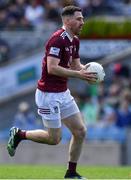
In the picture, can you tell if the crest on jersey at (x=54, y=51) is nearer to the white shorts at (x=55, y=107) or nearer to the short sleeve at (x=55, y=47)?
the short sleeve at (x=55, y=47)

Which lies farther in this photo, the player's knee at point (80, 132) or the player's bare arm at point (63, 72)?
the player's knee at point (80, 132)

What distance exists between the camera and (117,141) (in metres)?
22.1

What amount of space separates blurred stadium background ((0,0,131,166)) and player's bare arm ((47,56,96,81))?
8309mm

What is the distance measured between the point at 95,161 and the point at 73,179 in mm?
8314

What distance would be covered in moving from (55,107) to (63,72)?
1.96 ft

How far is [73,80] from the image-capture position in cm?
2702

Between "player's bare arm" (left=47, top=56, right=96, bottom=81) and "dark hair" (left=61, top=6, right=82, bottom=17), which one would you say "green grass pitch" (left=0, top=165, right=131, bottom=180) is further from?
"dark hair" (left=61, top=6, right=82, bottom=17)

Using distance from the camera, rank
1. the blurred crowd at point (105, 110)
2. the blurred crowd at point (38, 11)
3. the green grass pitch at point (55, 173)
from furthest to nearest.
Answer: the blurred crowd at point (38, 11) → the blurred crowd at point (105, 110) → the green grass pitch at point (55, 173)

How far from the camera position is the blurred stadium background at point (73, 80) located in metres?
22.4

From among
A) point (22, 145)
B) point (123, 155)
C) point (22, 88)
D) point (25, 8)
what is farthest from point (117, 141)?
point (25, 8)

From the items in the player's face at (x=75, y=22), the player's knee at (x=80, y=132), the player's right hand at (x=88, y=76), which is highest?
the player's face at (x=75, y=22)

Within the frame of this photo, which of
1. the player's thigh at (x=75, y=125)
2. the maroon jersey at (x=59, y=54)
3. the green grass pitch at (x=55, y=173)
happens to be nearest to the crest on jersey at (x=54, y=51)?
the maroon jersey at (x=59, y=54)

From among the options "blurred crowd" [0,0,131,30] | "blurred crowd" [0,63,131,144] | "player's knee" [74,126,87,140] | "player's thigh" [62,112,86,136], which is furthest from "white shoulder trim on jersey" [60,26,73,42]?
"blurred crowd" [0,0,131,30]

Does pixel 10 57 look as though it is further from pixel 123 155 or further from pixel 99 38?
pixel 123 155
